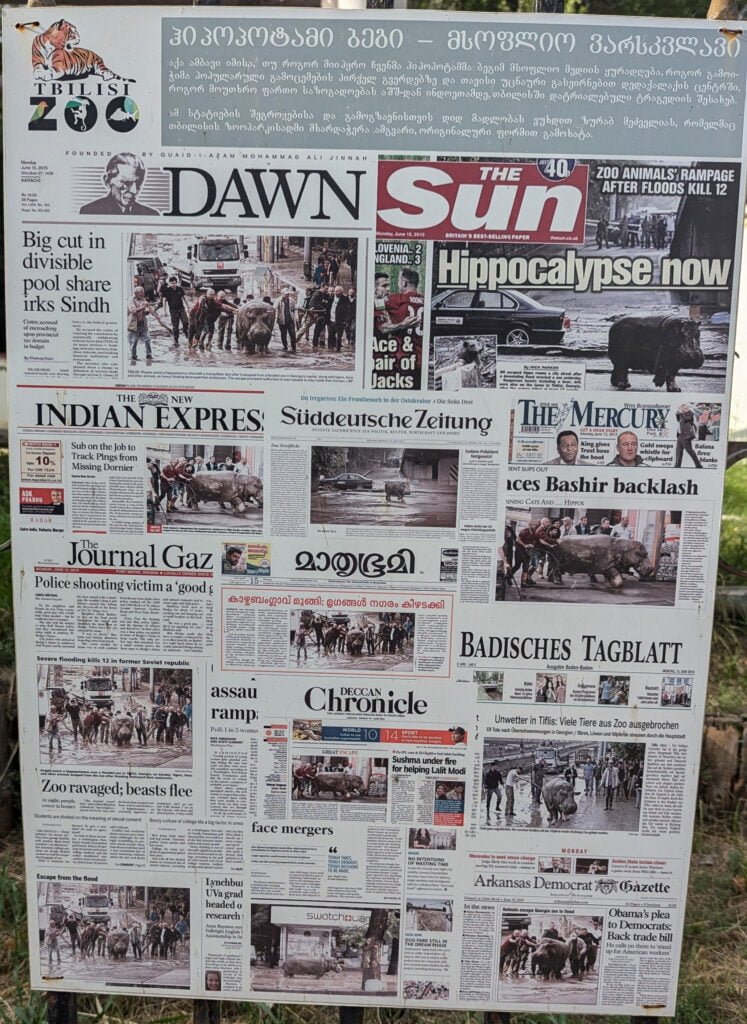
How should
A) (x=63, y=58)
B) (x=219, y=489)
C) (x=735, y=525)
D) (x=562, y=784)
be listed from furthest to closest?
(x=735, y=525)
(x=562, y=784)
(x=219, y=489)
(x=63, y=58)

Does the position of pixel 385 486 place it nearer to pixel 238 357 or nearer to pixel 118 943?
pixel 238 357

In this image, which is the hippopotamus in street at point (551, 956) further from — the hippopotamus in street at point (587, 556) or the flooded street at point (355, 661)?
the hippopotamus in street at point (587, 556)

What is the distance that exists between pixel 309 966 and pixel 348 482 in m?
1.25

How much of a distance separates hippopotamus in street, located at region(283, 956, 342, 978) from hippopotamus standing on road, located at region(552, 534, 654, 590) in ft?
3.77

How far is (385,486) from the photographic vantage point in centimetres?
213

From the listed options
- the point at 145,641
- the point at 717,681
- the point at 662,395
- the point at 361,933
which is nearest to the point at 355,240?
the point at 662,395

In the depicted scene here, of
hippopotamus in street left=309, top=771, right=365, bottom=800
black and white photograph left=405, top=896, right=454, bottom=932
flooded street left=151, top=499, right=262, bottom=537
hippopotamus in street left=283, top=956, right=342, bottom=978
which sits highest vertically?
flooded street left=151, top=499, right=262, bottom=537

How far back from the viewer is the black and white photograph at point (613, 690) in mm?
2203

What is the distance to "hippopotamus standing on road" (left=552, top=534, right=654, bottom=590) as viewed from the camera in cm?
214

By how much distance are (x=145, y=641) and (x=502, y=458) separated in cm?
98

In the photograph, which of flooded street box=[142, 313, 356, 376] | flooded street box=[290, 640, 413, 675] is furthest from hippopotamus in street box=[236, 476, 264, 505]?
flooded street box=[290, 640, 413, 675]

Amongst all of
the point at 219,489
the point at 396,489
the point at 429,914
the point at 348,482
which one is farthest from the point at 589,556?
the point at 429,914

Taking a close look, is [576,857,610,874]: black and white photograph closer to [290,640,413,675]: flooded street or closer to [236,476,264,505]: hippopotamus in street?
[290,640,413,675]: flooded street

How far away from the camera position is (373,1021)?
9.02ft
